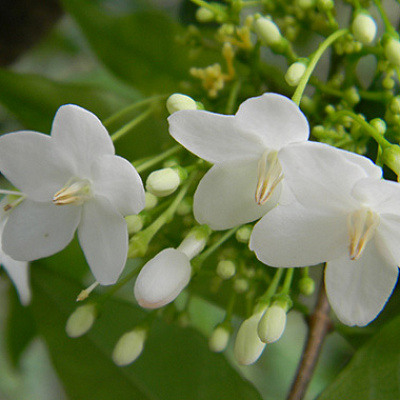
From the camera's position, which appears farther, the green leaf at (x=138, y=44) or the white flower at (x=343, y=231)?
the green leaf at (x=138, y=44)

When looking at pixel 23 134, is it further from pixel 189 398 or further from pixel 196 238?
pixel 189 398

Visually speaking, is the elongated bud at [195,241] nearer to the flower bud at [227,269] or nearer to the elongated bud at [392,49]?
the flower bud at [227,269]

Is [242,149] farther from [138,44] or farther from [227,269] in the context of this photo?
[138,44]

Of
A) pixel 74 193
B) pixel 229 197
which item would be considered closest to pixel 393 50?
pixel 229 197

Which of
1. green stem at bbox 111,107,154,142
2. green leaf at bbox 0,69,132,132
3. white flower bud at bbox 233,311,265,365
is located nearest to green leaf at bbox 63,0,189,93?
green leaf at bbox 0,69,132,132

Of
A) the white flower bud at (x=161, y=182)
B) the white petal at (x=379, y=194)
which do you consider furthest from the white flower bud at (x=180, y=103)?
the white petal at (x=379, y=194)

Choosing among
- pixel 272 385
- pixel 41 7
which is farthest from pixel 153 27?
pixel 272 385

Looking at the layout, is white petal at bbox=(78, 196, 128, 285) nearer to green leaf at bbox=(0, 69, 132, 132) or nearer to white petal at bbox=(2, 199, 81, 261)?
white petal at bbox=(2, 199, 81, 261)

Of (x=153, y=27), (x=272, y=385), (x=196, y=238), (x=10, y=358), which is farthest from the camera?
(x=272, y=385)
